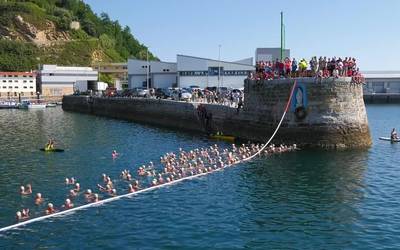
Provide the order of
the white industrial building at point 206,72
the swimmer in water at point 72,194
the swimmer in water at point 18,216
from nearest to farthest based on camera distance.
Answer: the swimmer in water at point 18,216 < the swimmer in water at point 72,194 < the white industrial building at point 206,72

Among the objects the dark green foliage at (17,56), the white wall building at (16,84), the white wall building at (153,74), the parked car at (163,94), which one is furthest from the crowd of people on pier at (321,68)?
the dark green foliage at (17,56)

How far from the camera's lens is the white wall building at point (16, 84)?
14725 cm

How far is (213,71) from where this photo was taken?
364 ft

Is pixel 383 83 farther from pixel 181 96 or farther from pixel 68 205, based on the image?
pixel 68 205

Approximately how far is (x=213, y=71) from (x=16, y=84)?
223 feet

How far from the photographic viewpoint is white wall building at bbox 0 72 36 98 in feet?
483

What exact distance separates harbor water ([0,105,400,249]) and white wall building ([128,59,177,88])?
7059 cm

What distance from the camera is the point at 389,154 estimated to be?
46.6 m

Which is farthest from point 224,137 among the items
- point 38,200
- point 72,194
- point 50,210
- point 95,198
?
point 50,210

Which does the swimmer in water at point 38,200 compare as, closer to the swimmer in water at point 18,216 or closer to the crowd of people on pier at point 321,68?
the swimmer in water at point 18,216

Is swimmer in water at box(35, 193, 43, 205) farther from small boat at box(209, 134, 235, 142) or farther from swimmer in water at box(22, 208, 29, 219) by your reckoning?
small boat at box(209, 134, 235, 142)

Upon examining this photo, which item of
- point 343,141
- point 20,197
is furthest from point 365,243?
point 343,141

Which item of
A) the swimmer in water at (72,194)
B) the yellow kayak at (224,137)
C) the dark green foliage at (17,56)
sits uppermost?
the dark green foliage at (17,56)

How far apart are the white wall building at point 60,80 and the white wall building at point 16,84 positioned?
3.40 metres
